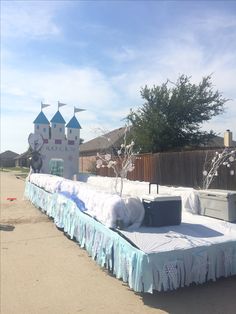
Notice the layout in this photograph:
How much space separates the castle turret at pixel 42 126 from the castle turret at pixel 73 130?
101cm

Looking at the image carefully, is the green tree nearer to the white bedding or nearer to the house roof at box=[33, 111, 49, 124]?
the house roof at box=[33, 111, 49, 124]

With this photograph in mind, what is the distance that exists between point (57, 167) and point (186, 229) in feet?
45.1

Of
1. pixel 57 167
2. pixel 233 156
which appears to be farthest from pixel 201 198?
pixel 57 167

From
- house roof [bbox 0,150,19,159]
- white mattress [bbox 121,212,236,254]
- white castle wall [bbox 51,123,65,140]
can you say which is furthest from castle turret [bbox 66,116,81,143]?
house roof [bbox 0,150,19,159]

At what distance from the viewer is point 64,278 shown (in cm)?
575

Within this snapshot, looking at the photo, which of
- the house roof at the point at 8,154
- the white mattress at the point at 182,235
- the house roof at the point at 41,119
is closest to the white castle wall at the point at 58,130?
the house roof at the point at 41,119

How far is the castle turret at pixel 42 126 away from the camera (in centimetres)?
1851

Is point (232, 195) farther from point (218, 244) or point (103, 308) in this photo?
point (103, 308)

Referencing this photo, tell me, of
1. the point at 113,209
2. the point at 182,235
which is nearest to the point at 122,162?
the point at 113,209

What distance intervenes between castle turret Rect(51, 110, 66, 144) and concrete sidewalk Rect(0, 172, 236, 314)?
1131 cm

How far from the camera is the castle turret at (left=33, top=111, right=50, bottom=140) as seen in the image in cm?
1851

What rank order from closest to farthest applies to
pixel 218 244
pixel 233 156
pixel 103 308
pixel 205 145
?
pixel 103 308, pixel 218 244, pixel 233 156, pixel 205 145

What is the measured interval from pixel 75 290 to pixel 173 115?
19.1 meters

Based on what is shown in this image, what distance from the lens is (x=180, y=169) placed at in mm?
17609
